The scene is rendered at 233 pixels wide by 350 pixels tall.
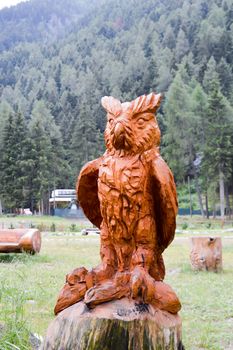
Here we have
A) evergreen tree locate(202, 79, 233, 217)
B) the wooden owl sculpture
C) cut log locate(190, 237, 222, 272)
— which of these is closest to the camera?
the wooden owl sculpture

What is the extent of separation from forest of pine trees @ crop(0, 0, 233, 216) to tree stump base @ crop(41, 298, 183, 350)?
30511 millimetres

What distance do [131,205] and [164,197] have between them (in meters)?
0.21

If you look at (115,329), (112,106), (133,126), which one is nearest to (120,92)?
(112,106)

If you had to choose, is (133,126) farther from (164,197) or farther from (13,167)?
(13,167)

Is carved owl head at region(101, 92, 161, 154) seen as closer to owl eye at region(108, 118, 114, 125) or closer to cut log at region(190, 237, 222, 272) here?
owl eye at region(108, 118, 114, 125)

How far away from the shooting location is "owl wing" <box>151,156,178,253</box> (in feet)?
9.97

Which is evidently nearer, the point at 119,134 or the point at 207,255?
the point at 119,134

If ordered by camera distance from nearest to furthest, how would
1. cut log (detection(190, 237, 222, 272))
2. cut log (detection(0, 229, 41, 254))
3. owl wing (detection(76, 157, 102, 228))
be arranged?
owl wing (detection(76, 157, 102, 228))
cut log (detection(190, 237, 222, 272))
cut log (detection(0, 229, 41, 254))

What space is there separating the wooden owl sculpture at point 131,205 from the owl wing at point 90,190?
14 centimetres

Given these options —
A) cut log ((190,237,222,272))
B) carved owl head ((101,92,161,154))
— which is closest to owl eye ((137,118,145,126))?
carved owl head ((101,92,161,154))

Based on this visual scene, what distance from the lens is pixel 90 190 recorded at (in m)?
3.43

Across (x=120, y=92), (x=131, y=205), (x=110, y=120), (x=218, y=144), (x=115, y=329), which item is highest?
(x=120, y=92)

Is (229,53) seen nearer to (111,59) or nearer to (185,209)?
(111,59)

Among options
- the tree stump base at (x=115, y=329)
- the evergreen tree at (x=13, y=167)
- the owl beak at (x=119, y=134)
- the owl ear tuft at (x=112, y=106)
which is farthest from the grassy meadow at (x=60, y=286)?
the evergreen tree at (x=13, y=167)
